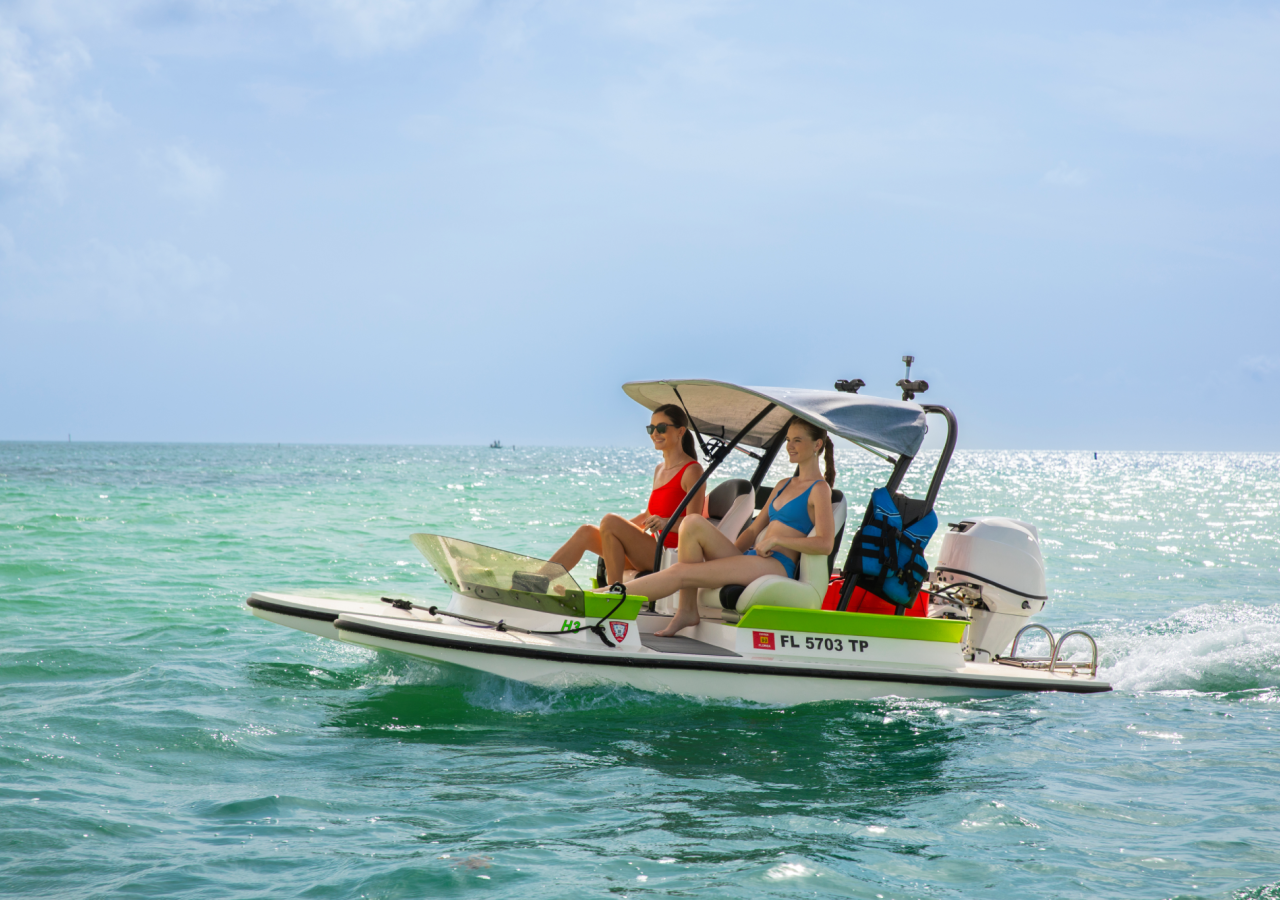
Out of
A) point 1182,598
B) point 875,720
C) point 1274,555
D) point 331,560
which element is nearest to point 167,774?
point 875,720

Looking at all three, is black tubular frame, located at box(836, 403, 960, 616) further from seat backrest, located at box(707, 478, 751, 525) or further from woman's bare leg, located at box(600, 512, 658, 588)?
woman's bare leg, located at box(600, 512, 658, 588)

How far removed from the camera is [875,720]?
6602 mm

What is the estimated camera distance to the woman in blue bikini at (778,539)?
665 centimetres

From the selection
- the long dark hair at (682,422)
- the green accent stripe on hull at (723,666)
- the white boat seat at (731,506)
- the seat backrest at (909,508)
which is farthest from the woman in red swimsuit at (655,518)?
the seat backrest at (909,508)

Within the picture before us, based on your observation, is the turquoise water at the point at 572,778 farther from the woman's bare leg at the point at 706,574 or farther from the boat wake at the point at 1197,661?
the woman's bare leg at the point at 706,574

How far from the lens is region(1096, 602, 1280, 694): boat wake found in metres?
8.30

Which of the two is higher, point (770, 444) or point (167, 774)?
point (770, 444)

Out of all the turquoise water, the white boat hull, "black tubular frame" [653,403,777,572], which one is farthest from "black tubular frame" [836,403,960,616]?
"black tubular frame" [653,403,777,572]

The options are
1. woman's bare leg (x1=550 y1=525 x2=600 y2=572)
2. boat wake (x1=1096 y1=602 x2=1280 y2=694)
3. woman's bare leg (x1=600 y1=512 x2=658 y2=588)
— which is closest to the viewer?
woman's bare leg (x1=550 y1=525 x2=600 y2=572)

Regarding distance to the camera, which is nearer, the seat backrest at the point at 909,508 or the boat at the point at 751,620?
the boat at the point at 751,620

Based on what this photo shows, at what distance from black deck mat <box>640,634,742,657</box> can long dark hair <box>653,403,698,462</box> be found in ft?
4.63

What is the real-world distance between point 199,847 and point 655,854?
6.18ft

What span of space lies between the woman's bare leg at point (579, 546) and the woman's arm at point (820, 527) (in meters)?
1.43

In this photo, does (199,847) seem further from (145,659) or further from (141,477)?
(141,477)
